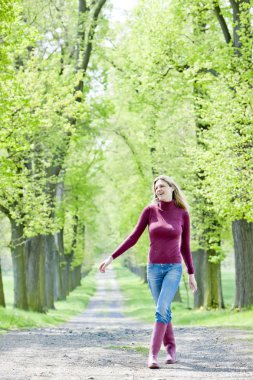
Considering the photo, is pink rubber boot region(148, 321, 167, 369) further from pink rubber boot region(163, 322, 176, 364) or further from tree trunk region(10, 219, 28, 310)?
tree trunk region(10, 219, 28, 310)

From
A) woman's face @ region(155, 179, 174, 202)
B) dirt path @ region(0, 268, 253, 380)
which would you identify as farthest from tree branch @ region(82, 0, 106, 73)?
woman's face @ region(155, 179, 174, 202)

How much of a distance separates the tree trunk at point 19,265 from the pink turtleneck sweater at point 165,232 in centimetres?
1512

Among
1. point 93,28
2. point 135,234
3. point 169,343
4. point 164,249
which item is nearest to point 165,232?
point 164,249

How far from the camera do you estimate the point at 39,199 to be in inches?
874

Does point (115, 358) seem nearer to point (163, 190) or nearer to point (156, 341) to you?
point (156, 341)

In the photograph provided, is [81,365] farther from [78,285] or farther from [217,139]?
[78,285]

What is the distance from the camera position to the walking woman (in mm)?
8102

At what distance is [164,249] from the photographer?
320 inches

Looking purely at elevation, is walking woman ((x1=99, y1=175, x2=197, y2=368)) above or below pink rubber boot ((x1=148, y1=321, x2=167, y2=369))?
above

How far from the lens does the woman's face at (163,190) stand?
8281 mm

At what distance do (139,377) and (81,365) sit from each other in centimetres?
132

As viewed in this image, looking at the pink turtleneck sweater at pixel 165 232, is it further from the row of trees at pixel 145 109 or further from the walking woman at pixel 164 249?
the row of trees at pixel 145 109

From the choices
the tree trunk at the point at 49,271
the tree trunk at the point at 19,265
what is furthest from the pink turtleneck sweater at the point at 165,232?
the tree trunk at the point at 49,271

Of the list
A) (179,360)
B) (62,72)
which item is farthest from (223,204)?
(62,72)
